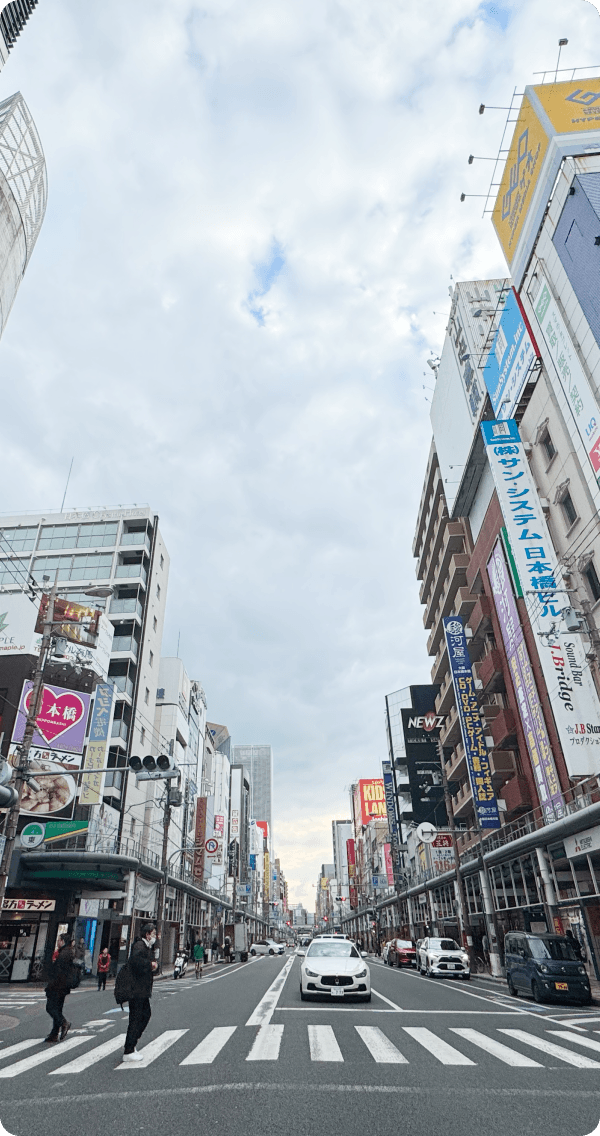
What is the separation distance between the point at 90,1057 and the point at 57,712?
97.2 feet

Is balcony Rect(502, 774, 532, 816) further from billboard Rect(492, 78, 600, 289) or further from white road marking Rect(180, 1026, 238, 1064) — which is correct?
billboard Rect(492, 78, 600, 289)

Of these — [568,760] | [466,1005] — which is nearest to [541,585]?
[568,760]

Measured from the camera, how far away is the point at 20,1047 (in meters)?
10.7

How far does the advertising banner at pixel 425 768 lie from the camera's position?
51.2m

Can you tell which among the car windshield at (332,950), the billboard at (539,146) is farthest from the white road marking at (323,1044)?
the billboard at (539,146)

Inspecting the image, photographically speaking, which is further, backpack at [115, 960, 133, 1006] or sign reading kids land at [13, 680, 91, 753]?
sign reading kids land at [13, 680, 91, 753]

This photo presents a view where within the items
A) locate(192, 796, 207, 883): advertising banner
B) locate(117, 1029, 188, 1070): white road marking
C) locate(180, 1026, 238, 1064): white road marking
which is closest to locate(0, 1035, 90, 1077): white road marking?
locate(117, 1029, 188, 1070): white road marking

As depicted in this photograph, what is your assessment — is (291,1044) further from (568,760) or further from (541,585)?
(541,585)

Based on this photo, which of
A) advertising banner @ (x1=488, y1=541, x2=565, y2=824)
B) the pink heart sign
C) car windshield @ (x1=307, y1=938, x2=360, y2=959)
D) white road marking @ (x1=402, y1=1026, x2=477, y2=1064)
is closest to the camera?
white road marking @ (x1=402, y1=1026, x2=477, y2=1064)

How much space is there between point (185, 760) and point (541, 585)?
48.2m

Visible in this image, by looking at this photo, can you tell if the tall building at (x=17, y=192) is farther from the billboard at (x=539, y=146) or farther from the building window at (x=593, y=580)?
the building window at (x=593, y=580)

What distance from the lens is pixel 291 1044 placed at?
10117mm

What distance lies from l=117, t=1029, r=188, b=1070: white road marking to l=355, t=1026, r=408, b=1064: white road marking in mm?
3168

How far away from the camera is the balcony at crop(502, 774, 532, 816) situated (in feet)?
106
